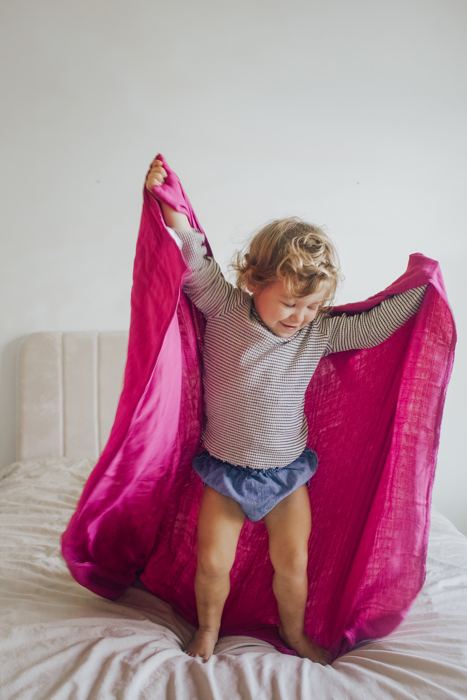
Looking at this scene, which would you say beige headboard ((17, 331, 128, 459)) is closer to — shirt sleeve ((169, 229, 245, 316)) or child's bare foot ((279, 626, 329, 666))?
shirt sleeve ((169, 229, 245, 316))

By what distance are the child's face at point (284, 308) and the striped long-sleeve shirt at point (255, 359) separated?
23 millimetres

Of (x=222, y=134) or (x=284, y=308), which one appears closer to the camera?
(x=284, y=308)

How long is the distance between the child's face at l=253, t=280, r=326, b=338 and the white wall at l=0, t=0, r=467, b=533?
1.06 m

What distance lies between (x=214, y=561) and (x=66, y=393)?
1152 millimetres

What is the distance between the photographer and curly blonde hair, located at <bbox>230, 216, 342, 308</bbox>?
3.01ft

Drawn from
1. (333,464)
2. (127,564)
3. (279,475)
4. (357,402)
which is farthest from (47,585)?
(357,402)

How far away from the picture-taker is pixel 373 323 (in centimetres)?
100

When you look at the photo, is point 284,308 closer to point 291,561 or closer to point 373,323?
point 373,323

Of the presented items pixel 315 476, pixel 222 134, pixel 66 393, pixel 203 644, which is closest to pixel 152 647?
pixel 203 644

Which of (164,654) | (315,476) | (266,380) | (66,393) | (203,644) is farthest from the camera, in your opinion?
(66,393)

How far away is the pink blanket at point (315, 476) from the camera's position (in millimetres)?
896

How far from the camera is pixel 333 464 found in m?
1.08

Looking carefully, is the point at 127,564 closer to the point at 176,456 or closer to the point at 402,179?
the point at 176,456

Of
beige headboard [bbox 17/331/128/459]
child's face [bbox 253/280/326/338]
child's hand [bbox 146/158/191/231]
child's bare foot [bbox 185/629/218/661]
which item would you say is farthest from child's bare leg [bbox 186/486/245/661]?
beige headboard [bbox 17/331/128/459]
